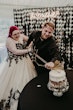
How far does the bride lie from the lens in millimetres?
2408

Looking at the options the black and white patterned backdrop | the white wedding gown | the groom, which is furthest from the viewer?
the black and white patterned backdrop

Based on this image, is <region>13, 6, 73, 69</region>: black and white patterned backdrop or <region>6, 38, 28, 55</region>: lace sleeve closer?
<region>6, 38, 28, 55</region>: lace sleeve

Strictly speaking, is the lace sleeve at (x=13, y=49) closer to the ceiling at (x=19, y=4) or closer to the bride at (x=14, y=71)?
the bride at (x=14, y=71)

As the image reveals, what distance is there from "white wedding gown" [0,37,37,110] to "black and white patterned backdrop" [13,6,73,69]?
1.31 meters

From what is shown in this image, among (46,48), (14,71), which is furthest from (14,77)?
(46,48)

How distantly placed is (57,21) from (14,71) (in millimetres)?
1692

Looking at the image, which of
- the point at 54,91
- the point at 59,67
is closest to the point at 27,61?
the point at 59,67

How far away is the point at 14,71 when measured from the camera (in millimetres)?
2559

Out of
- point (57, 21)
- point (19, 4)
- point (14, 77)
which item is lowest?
point (14, 77)

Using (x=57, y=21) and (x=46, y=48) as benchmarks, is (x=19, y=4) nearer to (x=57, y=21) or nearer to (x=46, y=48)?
(x=57, y=21)

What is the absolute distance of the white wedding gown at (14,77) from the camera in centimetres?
240
